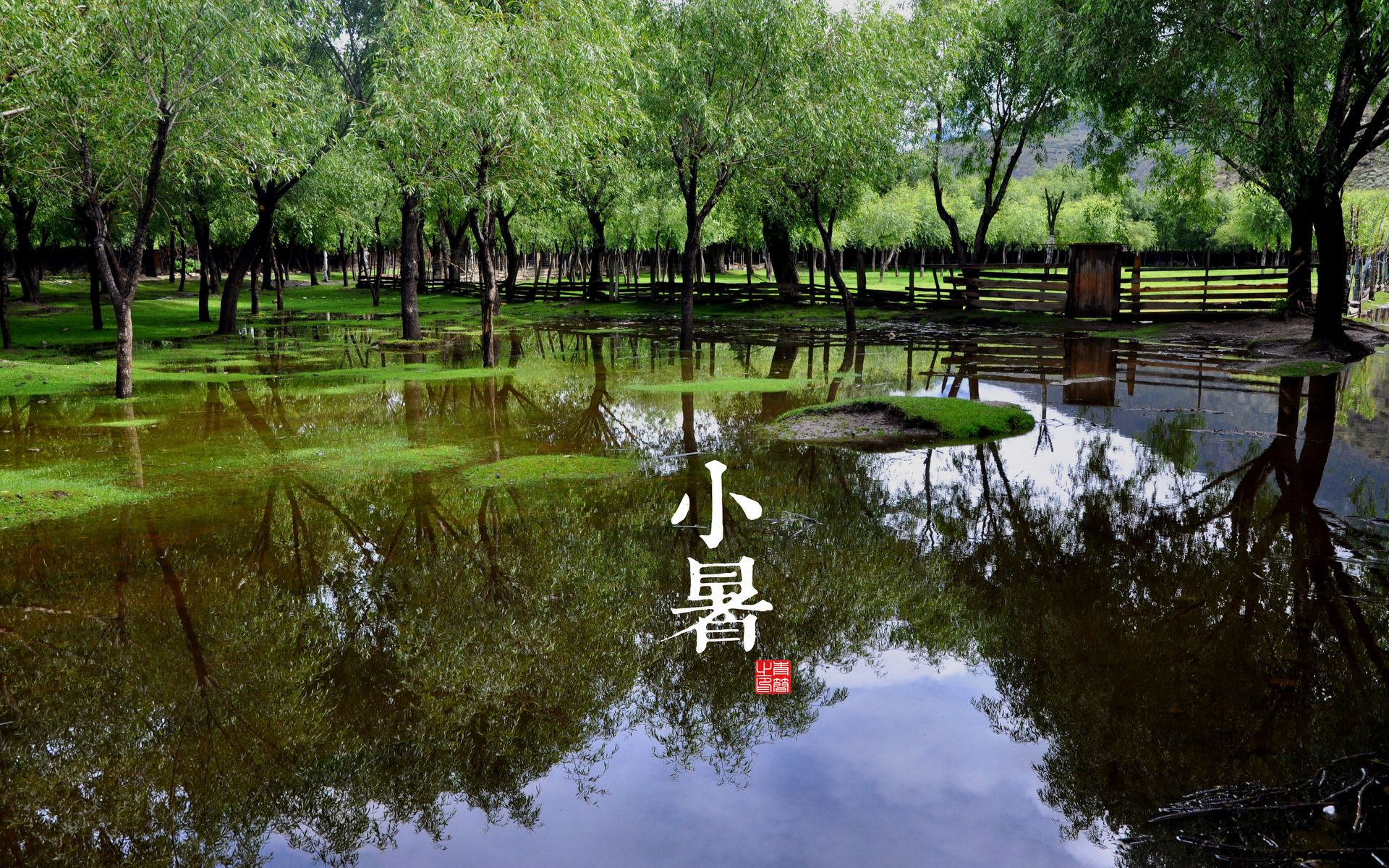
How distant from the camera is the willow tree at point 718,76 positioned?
1830 centimetres

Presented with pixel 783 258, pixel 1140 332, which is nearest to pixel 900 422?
pixel 1140 332

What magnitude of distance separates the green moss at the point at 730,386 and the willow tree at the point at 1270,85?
1065 cm

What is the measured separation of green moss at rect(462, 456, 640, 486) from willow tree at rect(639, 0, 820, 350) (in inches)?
400

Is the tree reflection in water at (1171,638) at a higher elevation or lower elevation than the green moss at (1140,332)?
lower

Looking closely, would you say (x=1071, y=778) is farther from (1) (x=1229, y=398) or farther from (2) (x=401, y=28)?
(2) (x=401, y=28)

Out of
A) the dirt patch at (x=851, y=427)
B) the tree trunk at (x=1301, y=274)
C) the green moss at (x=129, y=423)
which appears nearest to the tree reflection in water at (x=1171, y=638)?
the dirt patch at (x=851, y=427)

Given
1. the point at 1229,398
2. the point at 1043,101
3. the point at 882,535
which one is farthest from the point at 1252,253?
the point at 882,535

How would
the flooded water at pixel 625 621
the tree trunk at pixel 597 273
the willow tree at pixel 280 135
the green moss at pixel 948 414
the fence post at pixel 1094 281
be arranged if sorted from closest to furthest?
the flooded water at pixel 625 621
the green moss at pixel 948 414
the willow tree at pixel 280 135
the fence post at pixel 1094 281
the tree trunk at pixel 597 273

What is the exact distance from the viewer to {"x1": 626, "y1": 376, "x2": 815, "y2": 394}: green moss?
16.3 meters

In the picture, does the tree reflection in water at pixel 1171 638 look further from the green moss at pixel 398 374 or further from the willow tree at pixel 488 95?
the willow tree at pixel 488 95

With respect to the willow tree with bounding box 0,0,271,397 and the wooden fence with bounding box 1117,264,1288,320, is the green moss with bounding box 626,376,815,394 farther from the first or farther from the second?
the wooden fence with bounding box 1117,264,1288,320

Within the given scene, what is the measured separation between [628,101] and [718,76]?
79.8 inches

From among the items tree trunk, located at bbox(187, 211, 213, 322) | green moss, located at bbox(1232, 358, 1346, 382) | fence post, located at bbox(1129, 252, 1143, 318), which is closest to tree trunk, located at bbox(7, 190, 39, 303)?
tree trunk, located at bbox(187, 211, 213, 322)

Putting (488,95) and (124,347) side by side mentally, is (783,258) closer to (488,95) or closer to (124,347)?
(488,95)
